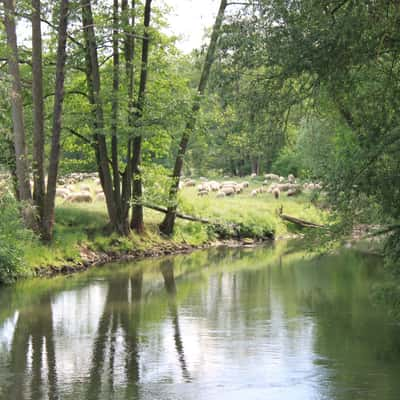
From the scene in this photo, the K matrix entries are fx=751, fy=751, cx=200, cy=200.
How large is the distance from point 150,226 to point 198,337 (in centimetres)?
1468

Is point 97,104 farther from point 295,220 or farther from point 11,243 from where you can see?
point 295,220

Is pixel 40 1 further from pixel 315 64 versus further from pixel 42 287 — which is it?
pixel 315 64

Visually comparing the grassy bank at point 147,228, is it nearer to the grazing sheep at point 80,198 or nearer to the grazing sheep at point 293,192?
the grazing sheep at point 80,198

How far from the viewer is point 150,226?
27953 mm

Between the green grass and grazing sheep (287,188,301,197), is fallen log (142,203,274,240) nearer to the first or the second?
the green grass

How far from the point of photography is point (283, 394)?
32.0ft

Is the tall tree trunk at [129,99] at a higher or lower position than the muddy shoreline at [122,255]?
higher

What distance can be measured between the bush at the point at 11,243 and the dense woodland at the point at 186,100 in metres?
0.05

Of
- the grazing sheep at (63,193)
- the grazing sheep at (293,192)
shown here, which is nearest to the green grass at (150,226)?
the grazing sheep at (63,193)

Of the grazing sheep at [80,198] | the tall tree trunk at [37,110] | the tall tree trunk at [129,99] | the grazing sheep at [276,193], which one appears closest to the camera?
the tall tree trunk at [37,110]

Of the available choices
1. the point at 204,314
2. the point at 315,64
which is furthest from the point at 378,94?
the point at 204,314

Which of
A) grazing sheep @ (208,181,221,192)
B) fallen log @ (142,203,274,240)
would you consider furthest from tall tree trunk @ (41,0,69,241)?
grazing sheep @ (208,181,221,192)

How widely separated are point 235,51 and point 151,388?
497 cm

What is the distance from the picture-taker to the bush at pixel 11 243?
18344mm
